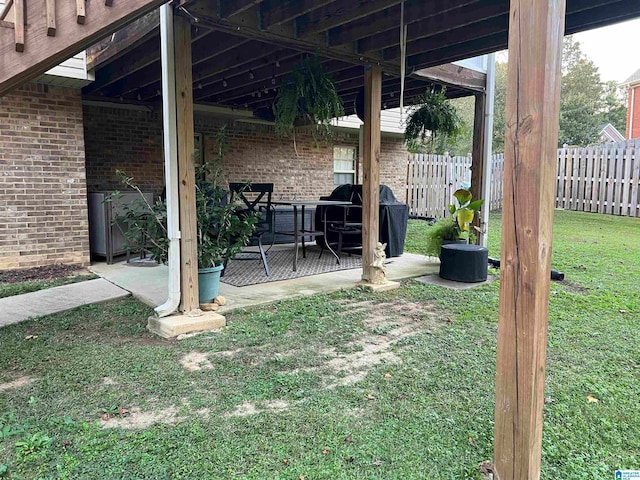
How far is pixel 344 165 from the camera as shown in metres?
10.4

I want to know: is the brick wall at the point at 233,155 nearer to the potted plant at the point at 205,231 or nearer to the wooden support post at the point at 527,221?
the potted plant at the point at 205,231

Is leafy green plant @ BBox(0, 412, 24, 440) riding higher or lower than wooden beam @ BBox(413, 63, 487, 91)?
lower

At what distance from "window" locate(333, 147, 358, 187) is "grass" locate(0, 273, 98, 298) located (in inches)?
245

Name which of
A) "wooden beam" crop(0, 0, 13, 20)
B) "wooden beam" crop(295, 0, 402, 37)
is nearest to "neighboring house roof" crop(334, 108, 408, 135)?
"wooden beam" crop(295, 0, 402, 37)

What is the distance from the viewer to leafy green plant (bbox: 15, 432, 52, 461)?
5.91 ft

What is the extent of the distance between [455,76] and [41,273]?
5505 mm

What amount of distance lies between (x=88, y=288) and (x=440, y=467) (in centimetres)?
392

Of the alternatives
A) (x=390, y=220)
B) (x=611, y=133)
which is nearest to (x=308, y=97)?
(x=390, y=220)

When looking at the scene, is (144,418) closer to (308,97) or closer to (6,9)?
(6,9)

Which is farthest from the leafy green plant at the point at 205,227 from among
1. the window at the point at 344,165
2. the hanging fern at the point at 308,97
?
the window at the point at 344,165

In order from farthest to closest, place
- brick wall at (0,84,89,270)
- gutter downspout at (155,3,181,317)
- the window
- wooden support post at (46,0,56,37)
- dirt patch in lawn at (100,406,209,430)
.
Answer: the window
brick wall at (0,84,89,270)
gutter downspout at (155,3,181,317)
wooden support post at (46,0,56,37)
dirt patch in lawn at (100,406,209,430)

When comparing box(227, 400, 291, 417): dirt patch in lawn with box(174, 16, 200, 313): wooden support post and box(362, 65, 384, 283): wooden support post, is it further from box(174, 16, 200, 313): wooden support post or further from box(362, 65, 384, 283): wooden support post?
box(362, 65, 384, 283): wooden support post

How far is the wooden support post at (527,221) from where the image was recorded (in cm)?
139

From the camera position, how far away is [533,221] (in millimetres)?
1415
